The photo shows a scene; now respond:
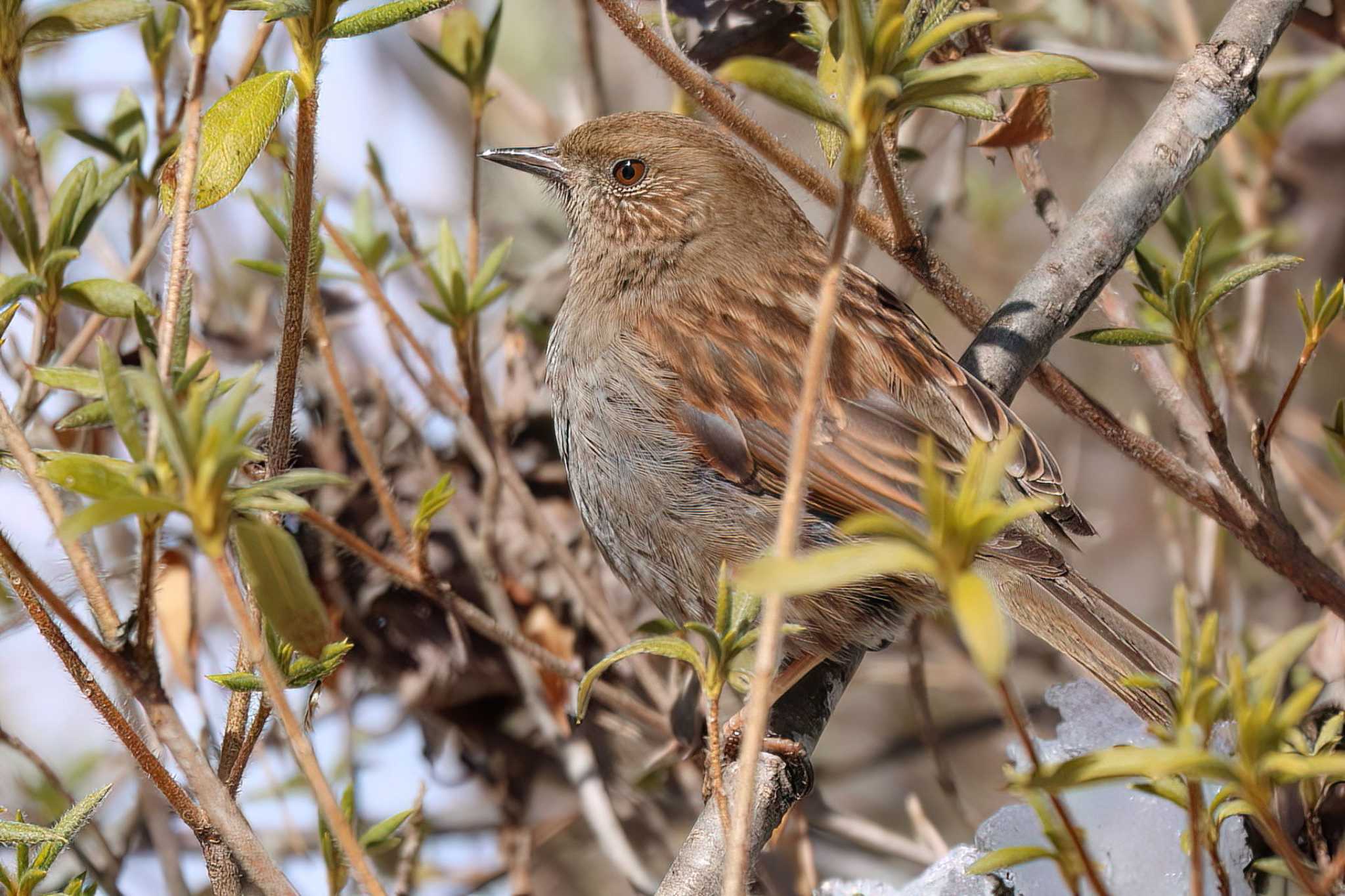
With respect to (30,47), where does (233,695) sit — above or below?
below

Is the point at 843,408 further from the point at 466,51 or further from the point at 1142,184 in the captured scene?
the point at 466,51

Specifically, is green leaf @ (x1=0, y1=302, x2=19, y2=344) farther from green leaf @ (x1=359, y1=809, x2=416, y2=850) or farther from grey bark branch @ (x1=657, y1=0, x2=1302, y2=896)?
grey bark branch @ (x1=657, y1=0, x2=1302, y2=896)

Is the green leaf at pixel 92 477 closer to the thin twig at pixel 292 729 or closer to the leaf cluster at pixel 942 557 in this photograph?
the thin twig at pixel 292 729

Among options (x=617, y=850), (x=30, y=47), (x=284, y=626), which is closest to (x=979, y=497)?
(x=284, y=626)

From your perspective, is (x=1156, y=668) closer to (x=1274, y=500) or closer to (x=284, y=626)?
(x=1274, y=500)

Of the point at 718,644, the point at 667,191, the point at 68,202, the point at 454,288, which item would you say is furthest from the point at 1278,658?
the point at 667,191
